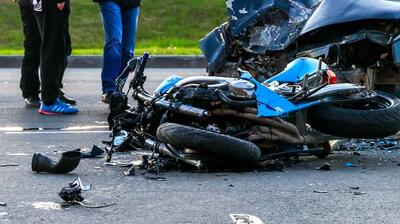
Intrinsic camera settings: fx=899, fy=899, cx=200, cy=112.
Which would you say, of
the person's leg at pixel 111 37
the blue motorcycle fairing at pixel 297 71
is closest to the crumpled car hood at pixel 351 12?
the blue motorcycle fairing at pixel 297 71

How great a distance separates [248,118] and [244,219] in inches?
48.9

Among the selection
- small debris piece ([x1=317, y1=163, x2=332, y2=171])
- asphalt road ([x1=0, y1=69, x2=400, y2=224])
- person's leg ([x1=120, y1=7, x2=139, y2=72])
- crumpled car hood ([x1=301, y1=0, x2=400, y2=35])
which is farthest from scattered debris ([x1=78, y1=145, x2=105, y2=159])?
person's leg ([x1=120, y1=7, x2=139, y2=72])

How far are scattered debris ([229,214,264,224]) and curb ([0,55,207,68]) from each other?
11.7 meters

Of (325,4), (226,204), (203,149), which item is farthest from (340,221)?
(325,4)

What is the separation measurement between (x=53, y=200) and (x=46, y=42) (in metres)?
3.77

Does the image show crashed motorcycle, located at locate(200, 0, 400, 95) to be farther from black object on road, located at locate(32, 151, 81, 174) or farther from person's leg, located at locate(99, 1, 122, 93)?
black object on road, located at locate(32, 151, 81, 174)

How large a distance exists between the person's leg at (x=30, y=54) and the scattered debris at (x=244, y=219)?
5005mm

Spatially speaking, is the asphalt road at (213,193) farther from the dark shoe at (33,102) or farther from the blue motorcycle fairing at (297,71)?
the dark shoe at (33,102)

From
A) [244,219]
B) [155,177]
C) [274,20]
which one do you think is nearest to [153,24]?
[274,20]

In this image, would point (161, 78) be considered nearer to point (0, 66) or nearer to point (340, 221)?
point (0, 66)

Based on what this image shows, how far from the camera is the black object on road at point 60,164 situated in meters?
5.39

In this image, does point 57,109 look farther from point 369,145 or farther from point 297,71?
point 369,145

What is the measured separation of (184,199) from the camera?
4.75 m

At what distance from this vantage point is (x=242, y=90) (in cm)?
545
